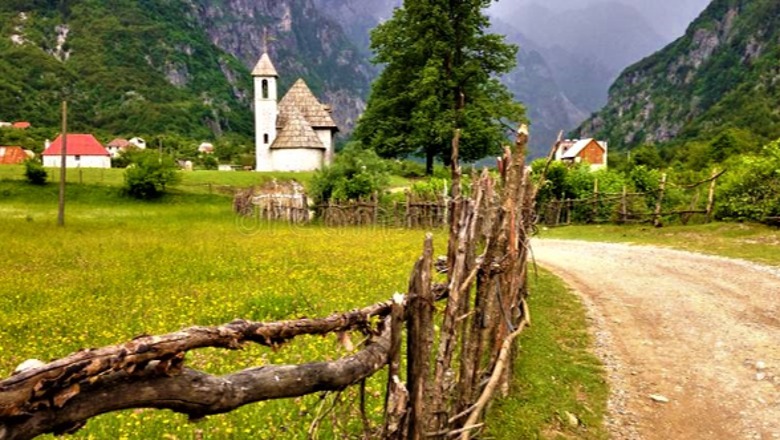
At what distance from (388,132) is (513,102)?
31.0 ft

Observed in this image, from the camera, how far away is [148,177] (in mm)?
36219

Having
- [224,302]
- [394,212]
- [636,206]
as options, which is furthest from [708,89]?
[224,302]

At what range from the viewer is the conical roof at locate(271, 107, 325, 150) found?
1679 inches

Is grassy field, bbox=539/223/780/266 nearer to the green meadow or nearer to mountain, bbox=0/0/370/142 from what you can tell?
the green meadow

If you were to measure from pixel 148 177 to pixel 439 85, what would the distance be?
838 inches

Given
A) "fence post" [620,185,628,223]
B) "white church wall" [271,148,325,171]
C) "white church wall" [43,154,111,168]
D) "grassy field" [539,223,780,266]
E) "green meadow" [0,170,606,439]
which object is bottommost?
"green meadow" [0,170,606,439]

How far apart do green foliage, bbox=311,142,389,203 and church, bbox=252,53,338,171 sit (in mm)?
12929

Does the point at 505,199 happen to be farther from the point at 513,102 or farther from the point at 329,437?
the point at 513,102

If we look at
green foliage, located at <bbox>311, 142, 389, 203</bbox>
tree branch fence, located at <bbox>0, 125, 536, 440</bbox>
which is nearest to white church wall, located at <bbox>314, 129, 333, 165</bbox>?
green foliage, located at <bbox>311, 142, 389, 203</bbox>

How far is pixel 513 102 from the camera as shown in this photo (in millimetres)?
37906

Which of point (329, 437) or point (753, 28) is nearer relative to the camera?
point (329, 437)

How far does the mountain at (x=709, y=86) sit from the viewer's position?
385 feet

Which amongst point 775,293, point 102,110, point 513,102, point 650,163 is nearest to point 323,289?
Result: point 775,293

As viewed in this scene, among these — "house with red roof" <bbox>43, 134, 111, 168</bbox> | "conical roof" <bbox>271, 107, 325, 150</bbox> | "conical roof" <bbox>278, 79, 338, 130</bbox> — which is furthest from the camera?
"house with red roof" <bbox>43, 134, 111, 168</bbox>
